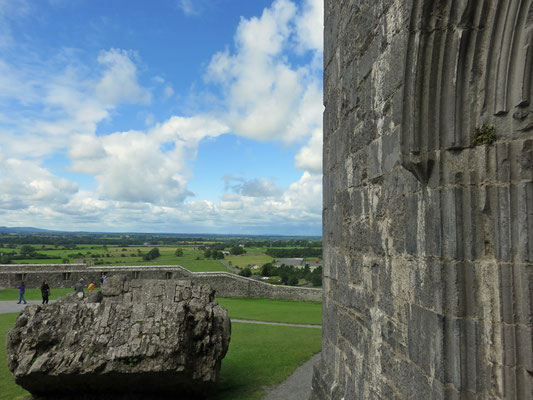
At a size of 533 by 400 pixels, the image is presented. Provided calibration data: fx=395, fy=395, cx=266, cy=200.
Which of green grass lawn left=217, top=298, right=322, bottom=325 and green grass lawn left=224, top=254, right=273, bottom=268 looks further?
green grass lawn left=224, top=254, right=273, bottom=268

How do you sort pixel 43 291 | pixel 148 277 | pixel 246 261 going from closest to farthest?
1. pixel 43 291
2. pixel 148 277
3. pixel 246 261

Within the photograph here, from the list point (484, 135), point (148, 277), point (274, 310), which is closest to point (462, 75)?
point (484, 135)

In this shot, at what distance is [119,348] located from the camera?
5836 mm

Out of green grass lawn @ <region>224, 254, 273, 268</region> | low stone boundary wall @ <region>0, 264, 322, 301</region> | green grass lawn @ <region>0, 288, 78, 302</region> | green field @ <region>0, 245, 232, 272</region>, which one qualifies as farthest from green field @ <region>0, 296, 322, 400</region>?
green grass lawn @ <region>224, 254, 273, 268</region>

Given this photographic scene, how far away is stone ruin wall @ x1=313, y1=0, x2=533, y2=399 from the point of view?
6.48 feet

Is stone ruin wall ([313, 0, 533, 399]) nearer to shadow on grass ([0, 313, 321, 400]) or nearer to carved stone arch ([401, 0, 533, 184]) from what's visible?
carved stone arch ([401, 0, 533, 184])

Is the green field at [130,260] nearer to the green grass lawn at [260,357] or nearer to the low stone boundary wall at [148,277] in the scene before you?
the low stone boundary wall at [148,277]

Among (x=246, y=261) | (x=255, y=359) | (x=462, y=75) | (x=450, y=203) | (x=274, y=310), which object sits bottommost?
(x=246, y=261)

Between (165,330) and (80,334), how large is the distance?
134 cm

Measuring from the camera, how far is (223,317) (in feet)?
22.9

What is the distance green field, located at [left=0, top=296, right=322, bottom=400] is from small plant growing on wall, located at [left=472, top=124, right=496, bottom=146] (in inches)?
235

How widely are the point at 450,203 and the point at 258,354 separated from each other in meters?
7.77

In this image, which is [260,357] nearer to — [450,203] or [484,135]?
[450,203]

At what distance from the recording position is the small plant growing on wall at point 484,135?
211 cm
